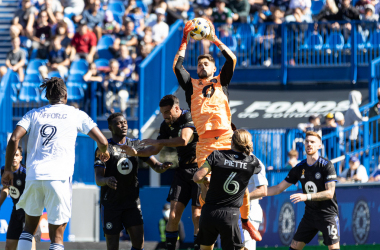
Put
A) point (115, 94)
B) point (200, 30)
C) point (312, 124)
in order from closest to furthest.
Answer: point (200, 30), point (312, 124), point (115, 94)

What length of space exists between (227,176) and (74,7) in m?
15.0

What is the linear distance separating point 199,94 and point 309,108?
30.1 feet

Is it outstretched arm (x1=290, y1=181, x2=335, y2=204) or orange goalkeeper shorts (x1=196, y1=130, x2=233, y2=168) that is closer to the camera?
orange goalkeeper shorts (x1=196, y1=130, x2=233, y2=168)

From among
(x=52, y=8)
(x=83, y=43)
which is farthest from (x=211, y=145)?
(x=52, y=8)

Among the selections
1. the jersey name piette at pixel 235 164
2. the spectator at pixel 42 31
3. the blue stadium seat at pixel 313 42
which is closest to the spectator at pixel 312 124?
the blue stadium seat at pixel 313 42

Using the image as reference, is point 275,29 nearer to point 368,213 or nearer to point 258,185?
point 368,213

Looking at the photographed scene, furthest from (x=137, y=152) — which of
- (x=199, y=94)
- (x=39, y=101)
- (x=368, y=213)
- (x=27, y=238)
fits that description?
(x=39, y=101)

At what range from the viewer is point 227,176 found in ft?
24.5

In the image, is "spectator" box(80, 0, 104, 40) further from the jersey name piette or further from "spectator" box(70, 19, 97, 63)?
the jersey name piette

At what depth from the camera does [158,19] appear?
62.9 feet

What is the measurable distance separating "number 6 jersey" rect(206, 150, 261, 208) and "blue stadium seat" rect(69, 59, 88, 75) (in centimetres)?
1143

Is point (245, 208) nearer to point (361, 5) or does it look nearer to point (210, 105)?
point (210, 105)

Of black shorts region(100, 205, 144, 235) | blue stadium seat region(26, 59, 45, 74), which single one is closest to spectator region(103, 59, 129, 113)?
blue stadium seat region(26, 59, 45, 74)

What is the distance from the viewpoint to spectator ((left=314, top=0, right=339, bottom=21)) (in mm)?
18141
